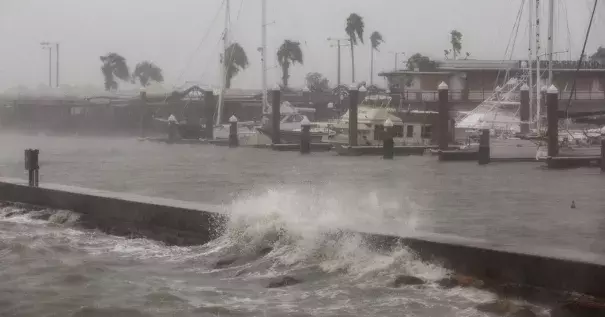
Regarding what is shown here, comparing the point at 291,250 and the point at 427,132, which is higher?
the point at 427,132

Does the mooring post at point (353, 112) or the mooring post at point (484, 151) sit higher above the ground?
the mooring post at point (353, 112)

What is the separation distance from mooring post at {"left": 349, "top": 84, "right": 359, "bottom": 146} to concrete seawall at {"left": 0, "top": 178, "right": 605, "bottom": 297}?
17.0 m

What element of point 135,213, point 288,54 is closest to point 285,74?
point 288,54

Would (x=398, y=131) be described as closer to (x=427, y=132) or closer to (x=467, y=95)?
(x=427, y=132)

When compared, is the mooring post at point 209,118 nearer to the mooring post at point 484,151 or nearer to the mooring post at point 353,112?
the mooring post at point 353,112

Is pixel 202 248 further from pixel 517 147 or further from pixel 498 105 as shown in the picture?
pixel 498 105

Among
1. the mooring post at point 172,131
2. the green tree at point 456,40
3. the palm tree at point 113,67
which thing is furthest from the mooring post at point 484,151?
the palm tree at point 113,67

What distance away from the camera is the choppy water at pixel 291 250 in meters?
8.04

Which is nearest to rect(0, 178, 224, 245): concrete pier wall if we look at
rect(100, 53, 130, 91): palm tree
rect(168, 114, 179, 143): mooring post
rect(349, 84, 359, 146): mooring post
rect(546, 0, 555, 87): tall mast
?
rect(349, 84, 359, 146): mooring post

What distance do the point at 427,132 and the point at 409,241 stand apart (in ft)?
91.0

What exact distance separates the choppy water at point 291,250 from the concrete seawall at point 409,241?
0.71 ft

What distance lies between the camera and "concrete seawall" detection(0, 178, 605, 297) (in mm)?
7422

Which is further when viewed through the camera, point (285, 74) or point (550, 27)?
point (285, 74)

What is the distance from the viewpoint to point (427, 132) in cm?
3625
